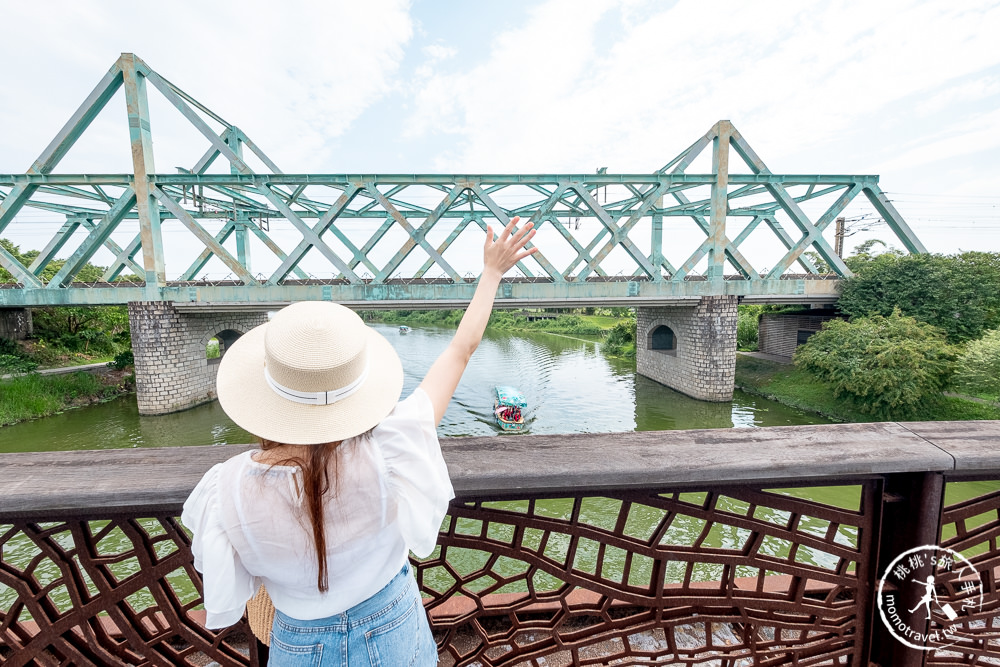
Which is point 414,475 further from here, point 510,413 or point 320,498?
point 510,413

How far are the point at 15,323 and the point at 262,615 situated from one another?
26708 mm

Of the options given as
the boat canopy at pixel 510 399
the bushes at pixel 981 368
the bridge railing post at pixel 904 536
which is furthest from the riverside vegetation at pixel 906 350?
the bridge railing post at pixel 904 536

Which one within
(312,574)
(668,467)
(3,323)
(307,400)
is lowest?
(3,323)

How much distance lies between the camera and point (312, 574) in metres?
0.76

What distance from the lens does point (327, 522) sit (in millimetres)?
739

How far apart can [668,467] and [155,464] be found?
123 cm

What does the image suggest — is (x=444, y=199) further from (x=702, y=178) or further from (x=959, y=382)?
(x=959, y=382)

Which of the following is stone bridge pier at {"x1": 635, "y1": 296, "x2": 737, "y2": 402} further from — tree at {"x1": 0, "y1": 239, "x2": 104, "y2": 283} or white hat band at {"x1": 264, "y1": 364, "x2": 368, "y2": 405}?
tree at {"x1": 0, "y1": 239, "x2": 104, "y2": 283}

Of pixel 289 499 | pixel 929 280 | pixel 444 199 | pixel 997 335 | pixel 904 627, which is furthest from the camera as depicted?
pixel 444 199

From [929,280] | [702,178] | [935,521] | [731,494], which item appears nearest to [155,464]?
[731,494]

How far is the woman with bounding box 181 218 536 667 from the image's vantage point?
2.35 ft

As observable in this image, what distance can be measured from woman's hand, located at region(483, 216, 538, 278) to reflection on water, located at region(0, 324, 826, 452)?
10227 millimetres

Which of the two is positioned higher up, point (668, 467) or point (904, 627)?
point (668, 467)

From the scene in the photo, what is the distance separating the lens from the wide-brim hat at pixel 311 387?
0.74 m
